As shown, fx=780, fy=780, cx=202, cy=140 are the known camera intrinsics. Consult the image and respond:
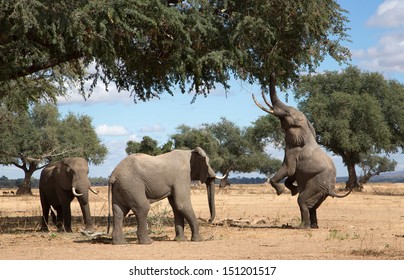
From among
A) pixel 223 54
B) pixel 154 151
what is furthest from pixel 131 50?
pixel 154 151

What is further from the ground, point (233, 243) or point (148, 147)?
point (148, 147)

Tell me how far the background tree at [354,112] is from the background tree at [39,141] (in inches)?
664

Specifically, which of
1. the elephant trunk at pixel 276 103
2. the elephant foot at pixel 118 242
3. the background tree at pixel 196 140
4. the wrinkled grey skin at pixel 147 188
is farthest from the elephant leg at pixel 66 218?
the background tree at pixel 196 140

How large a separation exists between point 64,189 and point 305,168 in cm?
566

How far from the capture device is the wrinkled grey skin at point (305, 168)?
59.3 feet

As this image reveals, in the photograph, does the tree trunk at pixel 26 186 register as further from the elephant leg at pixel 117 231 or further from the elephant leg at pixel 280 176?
the elephant leg at pixel 117 231

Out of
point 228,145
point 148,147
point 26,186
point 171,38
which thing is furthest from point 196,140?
point 171,38

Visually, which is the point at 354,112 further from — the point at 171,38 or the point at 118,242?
the point at 118,242

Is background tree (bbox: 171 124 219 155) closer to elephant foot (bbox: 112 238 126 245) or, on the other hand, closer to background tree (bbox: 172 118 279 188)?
background tree (bbox: 172 118 279 188)

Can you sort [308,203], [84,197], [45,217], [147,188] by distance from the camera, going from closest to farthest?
[147,188], [84,197], [308,203], [45,217]

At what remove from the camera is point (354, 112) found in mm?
52781
